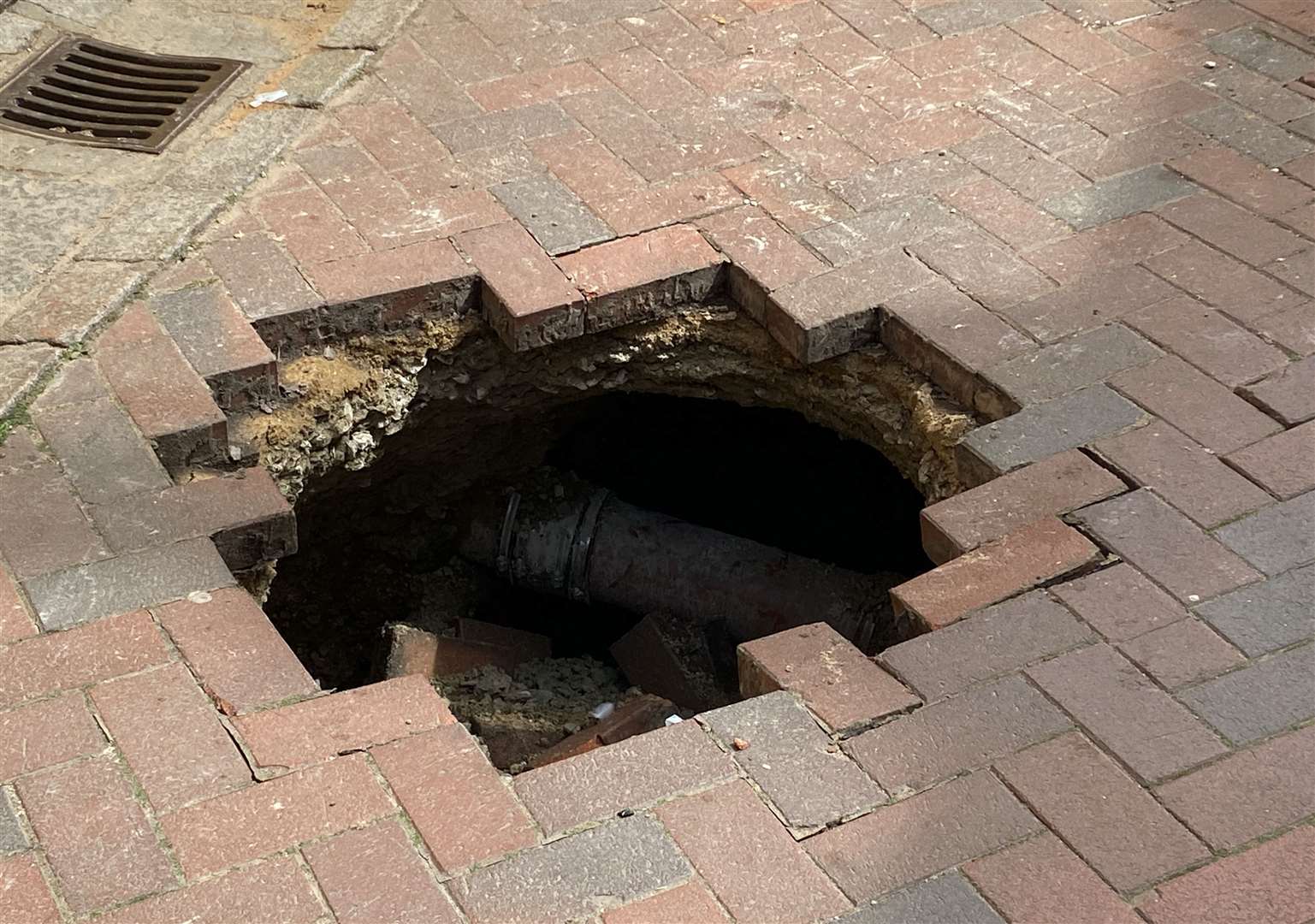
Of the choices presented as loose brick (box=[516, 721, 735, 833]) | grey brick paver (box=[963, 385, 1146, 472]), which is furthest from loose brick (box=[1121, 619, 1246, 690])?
loose brick (box=[516, 721, 735, 833])

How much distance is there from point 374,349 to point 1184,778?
235cm

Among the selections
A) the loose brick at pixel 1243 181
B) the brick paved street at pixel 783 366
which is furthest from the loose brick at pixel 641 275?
the loose brick at pixel 1243 181

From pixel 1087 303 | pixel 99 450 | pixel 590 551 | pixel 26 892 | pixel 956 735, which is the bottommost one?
pixel 590 551

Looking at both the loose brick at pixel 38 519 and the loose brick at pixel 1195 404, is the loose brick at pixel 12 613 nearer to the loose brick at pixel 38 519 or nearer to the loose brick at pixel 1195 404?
the loose brick at pixel 38 519

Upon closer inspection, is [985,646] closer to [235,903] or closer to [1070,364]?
[1070,364]

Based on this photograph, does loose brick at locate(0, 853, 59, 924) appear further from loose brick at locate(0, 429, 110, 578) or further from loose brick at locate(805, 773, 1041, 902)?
loose brick at locate(805, 773, 1041, 902)

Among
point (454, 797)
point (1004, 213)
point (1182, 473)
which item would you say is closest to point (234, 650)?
point (454, 797)

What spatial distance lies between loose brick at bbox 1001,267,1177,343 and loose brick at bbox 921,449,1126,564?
1.68 feet

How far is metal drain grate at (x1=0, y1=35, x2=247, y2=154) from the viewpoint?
15.6ft

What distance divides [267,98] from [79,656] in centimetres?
241

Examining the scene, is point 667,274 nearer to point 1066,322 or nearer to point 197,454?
point 1066,322

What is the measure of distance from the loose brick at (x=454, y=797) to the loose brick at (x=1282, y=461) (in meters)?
1.93

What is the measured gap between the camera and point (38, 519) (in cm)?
337

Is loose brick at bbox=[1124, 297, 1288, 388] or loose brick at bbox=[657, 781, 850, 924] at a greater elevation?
loose brick at bbox=[1124, 297, 1288, 388]
